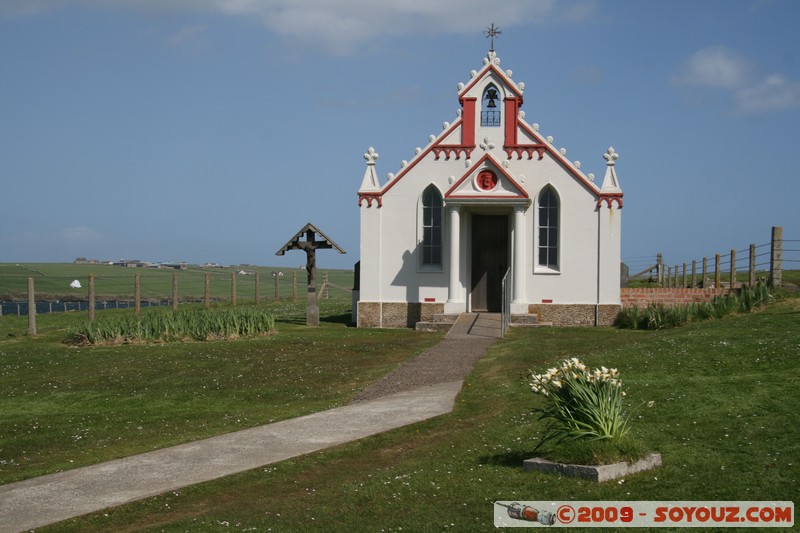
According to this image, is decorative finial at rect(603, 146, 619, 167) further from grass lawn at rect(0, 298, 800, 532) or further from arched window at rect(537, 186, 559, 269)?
grass lawn at rect(0, 298, 800, 532)

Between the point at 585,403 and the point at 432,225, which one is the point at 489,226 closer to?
the point at 432,225

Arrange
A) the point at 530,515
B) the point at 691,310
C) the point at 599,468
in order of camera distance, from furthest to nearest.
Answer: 1. the point at 691,310
2. the point at 599,468
3. the point at 530,515

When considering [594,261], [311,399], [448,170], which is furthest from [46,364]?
[594,261]

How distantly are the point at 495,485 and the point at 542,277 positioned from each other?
2250 cm

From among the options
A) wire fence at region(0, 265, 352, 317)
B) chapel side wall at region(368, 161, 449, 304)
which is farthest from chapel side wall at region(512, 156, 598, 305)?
wire fence at region(0, 265, 352, 317)

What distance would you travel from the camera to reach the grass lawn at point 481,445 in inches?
385

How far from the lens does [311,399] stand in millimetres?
18656

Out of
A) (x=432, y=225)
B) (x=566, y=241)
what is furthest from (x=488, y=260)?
(x=566, y=241)

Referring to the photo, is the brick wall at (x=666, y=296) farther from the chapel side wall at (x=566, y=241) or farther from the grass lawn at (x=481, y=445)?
the grass lawn at (x=481, y=445)

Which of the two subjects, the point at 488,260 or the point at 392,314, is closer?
the point at 392,314

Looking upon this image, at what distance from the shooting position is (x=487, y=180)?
31.7 m

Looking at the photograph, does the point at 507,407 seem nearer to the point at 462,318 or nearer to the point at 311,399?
the point at 311,399

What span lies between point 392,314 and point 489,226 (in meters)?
4.70

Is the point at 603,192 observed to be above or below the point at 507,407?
above
